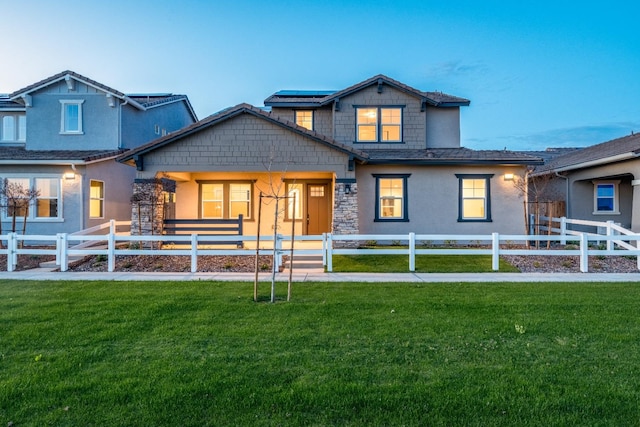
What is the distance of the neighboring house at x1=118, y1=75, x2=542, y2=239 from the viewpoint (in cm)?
1324

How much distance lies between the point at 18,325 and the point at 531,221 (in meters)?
17.4

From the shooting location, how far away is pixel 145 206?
42.9ft

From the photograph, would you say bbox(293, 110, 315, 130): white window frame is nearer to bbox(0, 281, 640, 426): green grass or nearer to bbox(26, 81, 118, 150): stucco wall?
bbox(26, 81, 118, 150): stucco wall

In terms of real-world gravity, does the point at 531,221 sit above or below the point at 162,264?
above

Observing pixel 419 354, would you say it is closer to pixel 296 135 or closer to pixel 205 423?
pixel 205 423

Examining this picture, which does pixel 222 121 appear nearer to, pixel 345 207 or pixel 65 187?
pixel 345 207

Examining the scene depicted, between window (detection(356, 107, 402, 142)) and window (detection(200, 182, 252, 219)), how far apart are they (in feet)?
17.9

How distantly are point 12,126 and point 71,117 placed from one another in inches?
135

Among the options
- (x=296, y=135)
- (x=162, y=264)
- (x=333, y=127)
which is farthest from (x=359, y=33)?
(x=162, y=264)

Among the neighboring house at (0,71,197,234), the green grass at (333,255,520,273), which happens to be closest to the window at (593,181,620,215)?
the green grass at (333,255,520,273)

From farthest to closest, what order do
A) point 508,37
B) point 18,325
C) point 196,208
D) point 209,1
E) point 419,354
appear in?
point 508,37 < point 209,1 < point 196,208 < point 18,325 < point 419,354

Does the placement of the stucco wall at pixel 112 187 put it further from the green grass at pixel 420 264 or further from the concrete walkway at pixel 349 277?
the green grass at pixel 420 264

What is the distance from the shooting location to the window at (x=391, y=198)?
1520 cm

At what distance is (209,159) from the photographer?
1323cm
